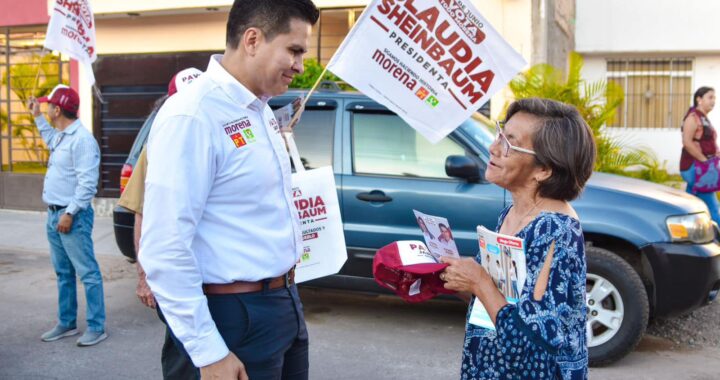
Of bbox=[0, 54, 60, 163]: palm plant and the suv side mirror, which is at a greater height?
bbox=[0, 54, 60, 163]: palm plant

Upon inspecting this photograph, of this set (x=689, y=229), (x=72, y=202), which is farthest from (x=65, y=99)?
(x=689, y=229)

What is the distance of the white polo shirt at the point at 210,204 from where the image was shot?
6.93 ft

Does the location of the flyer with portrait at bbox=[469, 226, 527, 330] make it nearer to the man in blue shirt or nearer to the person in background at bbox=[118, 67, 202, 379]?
the person in background at bbox=[118, 67, 202, 379]

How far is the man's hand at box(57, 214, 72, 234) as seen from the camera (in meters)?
5.50

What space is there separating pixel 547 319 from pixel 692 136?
727cm

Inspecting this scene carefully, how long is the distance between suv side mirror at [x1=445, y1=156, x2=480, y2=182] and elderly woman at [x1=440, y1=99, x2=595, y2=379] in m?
2.98

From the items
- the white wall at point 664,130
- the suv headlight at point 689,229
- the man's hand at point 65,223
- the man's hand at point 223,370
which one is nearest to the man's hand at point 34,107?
the man's hand at point 65,223

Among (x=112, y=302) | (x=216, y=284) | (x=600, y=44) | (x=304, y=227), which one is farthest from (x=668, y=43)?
(x=216, y=284)

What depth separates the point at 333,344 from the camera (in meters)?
5.73

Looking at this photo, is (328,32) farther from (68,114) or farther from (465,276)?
(465,276)

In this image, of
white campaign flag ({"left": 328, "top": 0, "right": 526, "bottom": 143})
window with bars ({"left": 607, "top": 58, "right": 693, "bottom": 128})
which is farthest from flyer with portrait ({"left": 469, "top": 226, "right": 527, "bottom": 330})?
window with bars ({"left": 607, "top": 58, "right": 693, "bottom": 128})

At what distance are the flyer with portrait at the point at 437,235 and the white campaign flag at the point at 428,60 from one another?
62.5 inches

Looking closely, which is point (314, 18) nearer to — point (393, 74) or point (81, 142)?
point (393, 74)

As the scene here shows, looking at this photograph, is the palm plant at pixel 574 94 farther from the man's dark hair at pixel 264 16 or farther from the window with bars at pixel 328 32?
the man's dark hair at pixel 264 16
